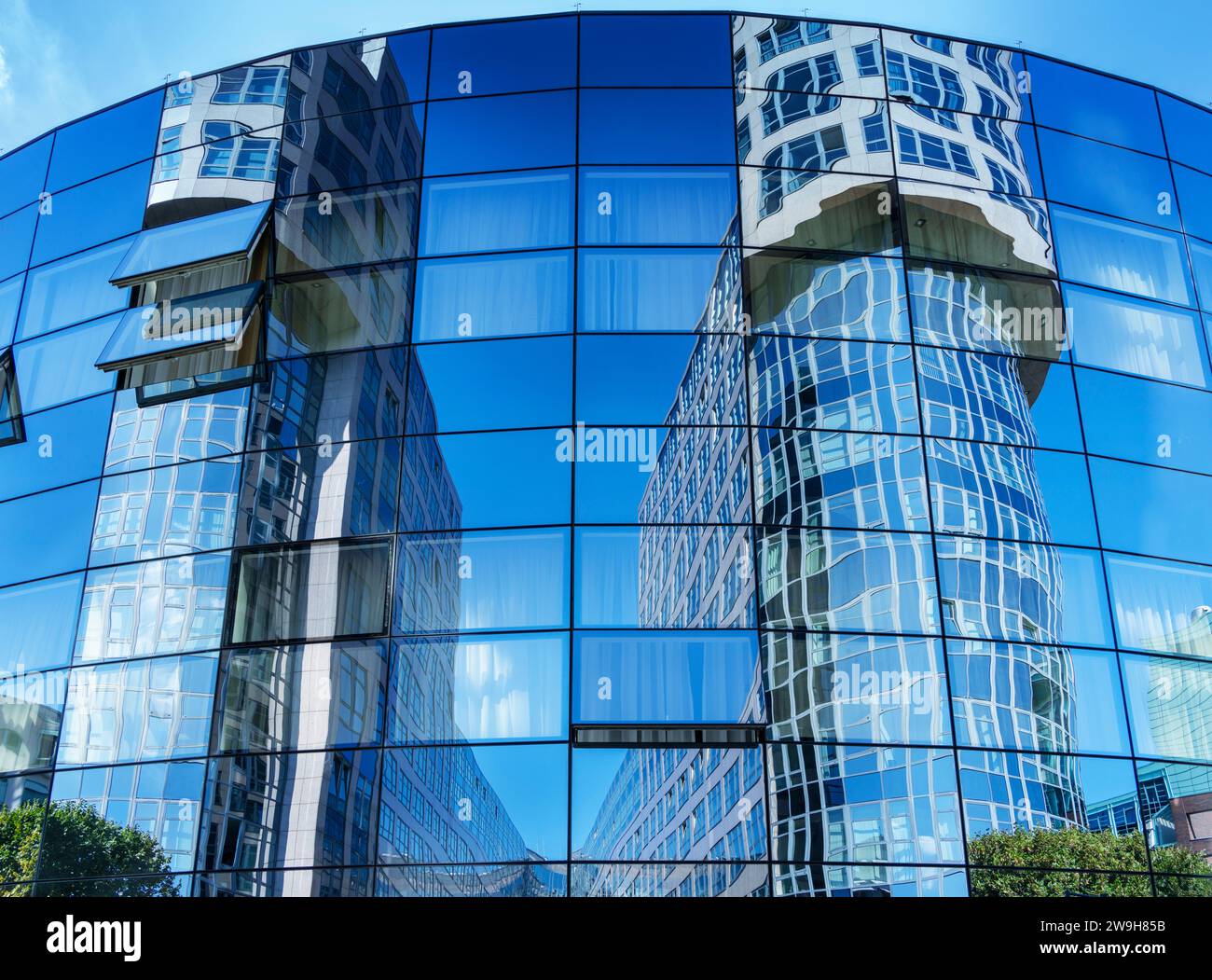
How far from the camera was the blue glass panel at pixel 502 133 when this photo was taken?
24.6m

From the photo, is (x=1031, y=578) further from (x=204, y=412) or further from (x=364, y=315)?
(x=204, y=412)

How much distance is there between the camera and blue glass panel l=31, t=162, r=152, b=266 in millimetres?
26641

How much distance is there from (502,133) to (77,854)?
17093mm

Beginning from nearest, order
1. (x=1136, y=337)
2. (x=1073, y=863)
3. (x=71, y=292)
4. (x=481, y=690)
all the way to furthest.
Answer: (x=1073, y=863)
(x=481, y=690)
(x=1136, y=337)
(x=71, y=292)

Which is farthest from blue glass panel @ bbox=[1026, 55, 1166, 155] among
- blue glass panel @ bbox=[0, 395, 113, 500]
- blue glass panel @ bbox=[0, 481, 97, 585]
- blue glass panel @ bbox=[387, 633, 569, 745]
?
blue glass panel @ bbox=[0, 481, 97, 585]

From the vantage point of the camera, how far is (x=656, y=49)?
82.6 ft

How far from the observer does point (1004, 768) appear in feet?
66.5

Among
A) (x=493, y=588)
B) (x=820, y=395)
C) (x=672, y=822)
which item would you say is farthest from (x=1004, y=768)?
(x=493, y=588)

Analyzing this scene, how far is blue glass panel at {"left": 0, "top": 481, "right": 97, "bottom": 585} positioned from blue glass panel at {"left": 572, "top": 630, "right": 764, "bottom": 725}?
1141cm

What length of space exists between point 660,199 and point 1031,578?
35.9 feet

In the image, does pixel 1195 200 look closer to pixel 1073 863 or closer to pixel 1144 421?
pixel 1144 421

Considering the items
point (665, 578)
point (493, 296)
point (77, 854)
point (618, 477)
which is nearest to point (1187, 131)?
point (618, 477)

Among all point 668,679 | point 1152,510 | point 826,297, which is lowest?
point 668,679
